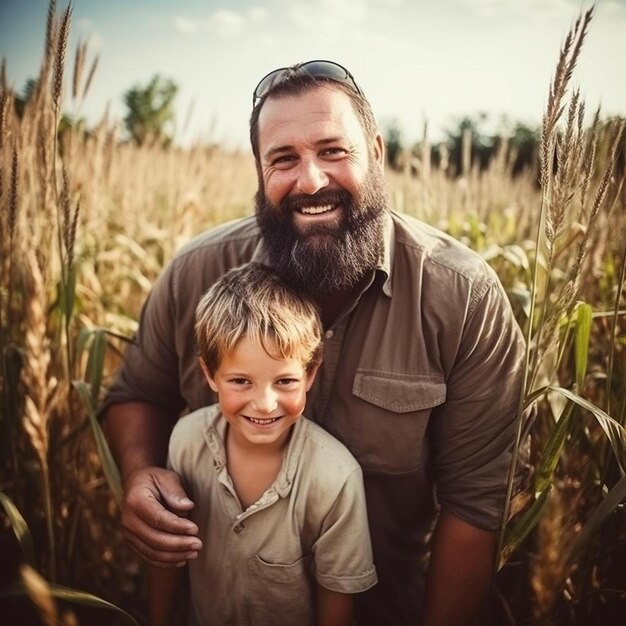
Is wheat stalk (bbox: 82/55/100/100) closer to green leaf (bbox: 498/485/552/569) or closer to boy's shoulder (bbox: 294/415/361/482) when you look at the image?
boy's shoulder (bbox: 294/415/361/482)

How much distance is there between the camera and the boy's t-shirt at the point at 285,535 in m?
1.48

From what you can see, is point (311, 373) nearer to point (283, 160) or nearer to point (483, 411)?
point (483, 411)

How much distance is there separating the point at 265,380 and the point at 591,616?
1.22 m

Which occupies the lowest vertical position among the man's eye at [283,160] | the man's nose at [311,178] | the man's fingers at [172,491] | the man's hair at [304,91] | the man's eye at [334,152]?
the man's fingers at [172,491]

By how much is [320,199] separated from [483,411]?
0.91 metres

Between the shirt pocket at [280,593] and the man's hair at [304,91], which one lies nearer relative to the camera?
the shirt pocket at [280,593]

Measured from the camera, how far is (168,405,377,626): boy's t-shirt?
148cm

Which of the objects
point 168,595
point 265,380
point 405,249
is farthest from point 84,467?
point 405,249

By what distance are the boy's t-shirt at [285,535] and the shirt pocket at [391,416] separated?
194mm

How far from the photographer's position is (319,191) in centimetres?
176

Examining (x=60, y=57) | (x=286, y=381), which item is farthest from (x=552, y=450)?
(x=60, y=57)

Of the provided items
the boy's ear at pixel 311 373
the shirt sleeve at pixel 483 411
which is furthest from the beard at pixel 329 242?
the shirt sleeve at pixel 483 411

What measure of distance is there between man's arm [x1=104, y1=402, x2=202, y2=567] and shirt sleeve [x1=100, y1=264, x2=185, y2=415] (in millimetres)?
104

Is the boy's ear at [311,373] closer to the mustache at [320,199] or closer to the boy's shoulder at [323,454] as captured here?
the boy's shoulder at [323,454]
